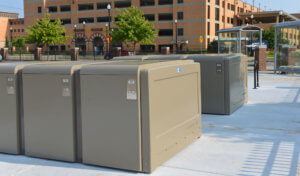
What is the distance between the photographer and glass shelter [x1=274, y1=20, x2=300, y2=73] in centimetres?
1877

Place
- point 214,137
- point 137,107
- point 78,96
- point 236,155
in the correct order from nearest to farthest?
point 137,107 < point 78,96 < point 236,155 < point 214,137

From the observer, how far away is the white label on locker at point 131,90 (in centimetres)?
450

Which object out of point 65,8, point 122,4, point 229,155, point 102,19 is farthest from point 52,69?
point 65,8

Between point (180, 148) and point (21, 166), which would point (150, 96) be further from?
point (21, 166)

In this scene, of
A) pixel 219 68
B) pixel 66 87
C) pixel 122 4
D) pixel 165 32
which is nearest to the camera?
pixel 66 87

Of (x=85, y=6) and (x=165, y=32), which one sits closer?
(x=165, y=32)

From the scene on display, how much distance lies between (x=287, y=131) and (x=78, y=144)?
160 inches

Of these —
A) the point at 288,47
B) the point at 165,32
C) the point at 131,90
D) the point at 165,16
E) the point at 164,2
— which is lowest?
the point at 131,90

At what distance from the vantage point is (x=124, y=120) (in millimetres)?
4637

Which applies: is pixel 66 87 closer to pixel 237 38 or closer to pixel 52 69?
pixel 52 69

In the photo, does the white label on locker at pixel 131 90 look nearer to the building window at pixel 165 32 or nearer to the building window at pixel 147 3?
the building window at pixel 165 32

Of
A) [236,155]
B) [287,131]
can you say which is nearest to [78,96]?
[236,155]

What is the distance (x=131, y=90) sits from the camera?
4.53 metres

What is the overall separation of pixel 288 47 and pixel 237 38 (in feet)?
19.3
